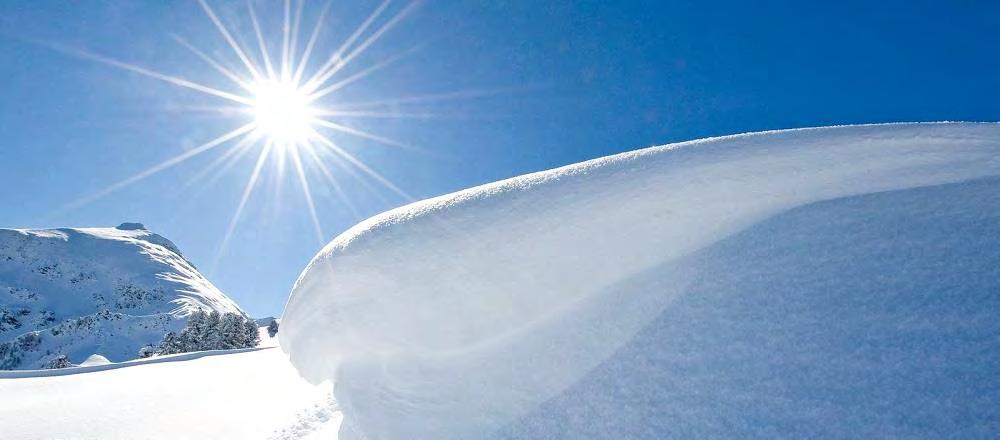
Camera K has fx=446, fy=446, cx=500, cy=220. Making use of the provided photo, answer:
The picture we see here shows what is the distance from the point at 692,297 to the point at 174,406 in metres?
2.89

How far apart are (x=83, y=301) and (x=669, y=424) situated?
4482 inches

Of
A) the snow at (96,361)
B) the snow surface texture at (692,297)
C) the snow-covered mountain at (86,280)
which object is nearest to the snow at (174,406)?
the snow surface texture at (692,297)

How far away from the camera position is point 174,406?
2.60m

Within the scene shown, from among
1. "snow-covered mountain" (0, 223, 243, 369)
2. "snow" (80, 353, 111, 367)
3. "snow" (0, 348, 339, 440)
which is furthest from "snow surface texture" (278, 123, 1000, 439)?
"snow-covered mountain" (0, 223, 243, 369)

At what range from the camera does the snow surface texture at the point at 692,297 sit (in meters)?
1.28

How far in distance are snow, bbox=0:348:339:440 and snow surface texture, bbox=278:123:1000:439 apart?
345 millimetres

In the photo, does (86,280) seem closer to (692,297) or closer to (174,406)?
(174,406)

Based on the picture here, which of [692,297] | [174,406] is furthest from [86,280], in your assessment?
[692,297]

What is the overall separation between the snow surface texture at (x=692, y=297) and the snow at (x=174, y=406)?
345 mm

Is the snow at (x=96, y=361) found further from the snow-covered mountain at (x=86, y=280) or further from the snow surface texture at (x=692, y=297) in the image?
the snow-covered mountain at (x=86, y=280)

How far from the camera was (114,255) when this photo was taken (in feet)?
306

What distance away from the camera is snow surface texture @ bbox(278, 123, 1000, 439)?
1.28 m

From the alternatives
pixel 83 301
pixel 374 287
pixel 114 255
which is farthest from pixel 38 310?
pixel 374 287

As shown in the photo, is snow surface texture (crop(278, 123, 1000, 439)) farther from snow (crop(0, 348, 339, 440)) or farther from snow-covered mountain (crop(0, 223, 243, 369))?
snow-covered mountain (crop(0, 223, 243, 369))
